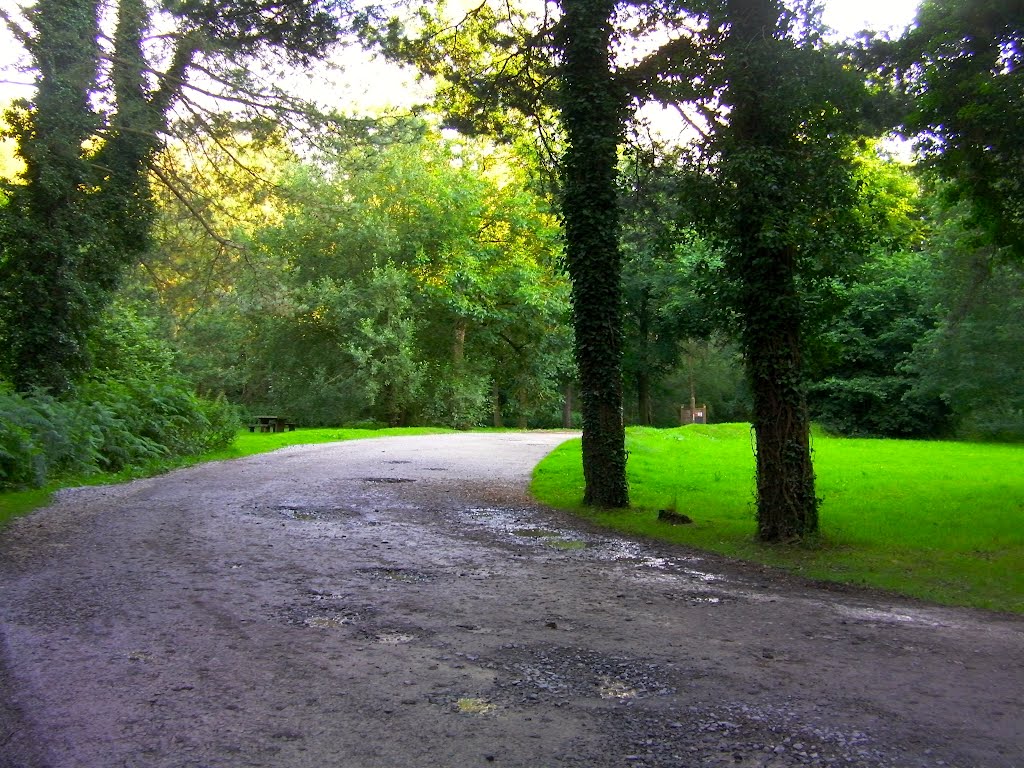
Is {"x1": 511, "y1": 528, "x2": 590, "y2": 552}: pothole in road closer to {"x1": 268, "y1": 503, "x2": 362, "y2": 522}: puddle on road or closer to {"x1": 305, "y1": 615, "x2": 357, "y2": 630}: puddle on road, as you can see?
{"x1": 268, "y1": 503, "x2": 362, "y2": 522}: puddle on road

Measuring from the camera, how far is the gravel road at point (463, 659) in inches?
139

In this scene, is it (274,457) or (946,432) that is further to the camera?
(946,432)

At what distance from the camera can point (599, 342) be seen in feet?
38.5

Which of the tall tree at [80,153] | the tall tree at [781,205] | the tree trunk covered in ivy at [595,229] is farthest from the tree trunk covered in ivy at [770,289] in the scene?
the tall tree at [80,153]

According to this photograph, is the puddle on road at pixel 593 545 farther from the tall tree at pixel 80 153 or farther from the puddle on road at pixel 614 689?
the tall tree at pixel 80 153

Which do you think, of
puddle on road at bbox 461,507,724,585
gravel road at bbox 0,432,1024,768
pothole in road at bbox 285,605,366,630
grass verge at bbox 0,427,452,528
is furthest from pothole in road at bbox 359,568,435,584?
grass verge at bbox 0,427,452,528

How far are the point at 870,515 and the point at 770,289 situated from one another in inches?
164

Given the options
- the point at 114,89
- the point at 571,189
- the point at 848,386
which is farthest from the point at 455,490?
the point at 848,386

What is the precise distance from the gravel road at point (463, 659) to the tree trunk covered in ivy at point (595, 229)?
125 inches

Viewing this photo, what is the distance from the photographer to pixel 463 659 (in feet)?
15.4

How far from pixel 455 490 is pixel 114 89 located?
429 inches

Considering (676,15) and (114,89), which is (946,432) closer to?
(676,15)

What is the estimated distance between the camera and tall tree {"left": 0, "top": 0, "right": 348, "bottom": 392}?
49.5ft

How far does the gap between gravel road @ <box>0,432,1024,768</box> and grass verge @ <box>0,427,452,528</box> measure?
1826 mm
